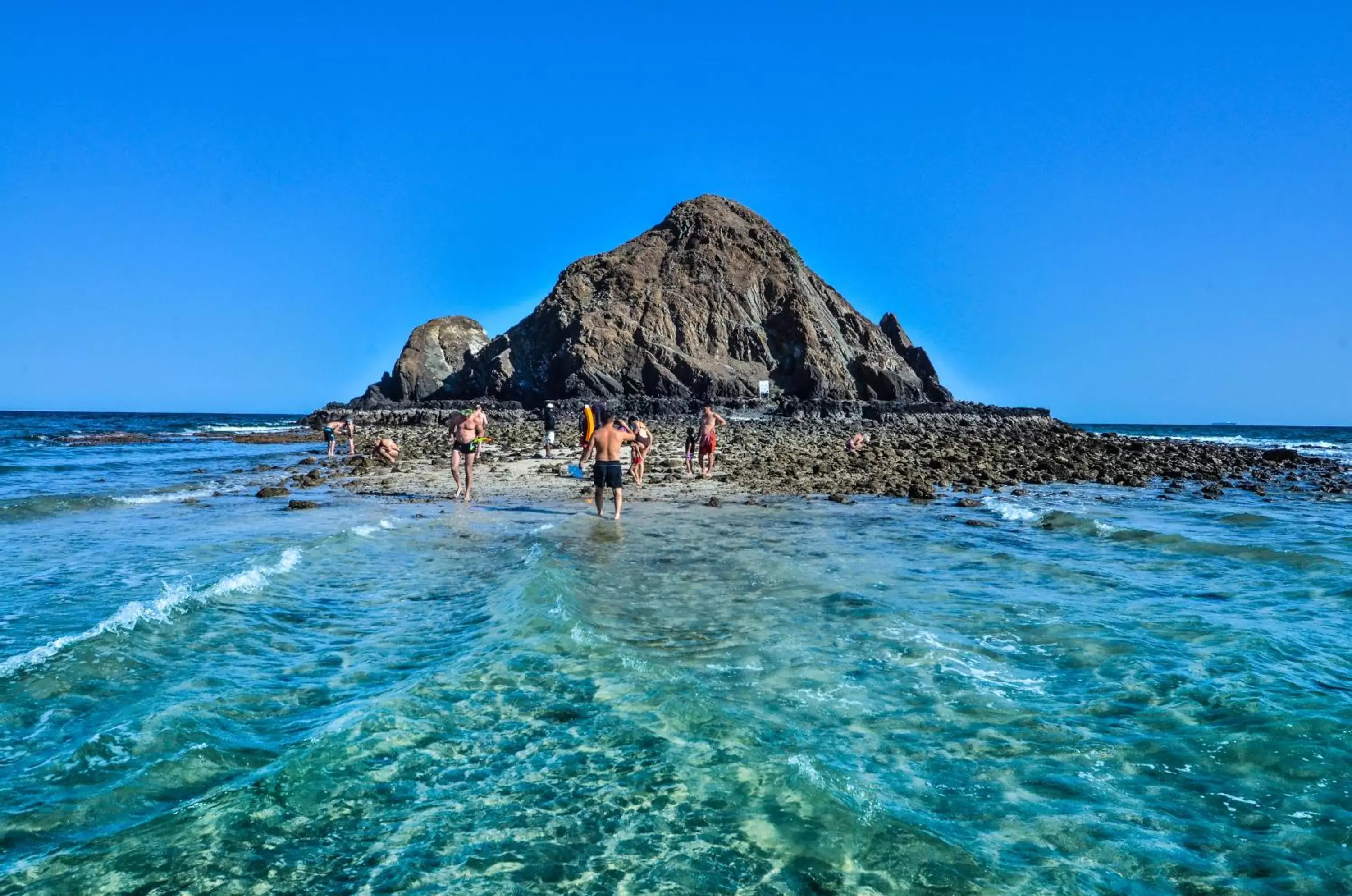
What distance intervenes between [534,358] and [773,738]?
7936cm

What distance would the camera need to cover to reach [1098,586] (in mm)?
10094

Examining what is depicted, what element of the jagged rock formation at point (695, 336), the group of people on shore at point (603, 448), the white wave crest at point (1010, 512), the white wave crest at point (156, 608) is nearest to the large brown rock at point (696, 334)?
the jagged rock formation at point (695, 336)

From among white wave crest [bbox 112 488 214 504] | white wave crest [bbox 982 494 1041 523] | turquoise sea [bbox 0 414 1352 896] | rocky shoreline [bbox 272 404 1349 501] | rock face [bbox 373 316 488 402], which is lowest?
turquoise sea [bbox 0 414 1352 896]

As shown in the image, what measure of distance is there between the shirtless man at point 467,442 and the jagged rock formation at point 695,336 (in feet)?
161

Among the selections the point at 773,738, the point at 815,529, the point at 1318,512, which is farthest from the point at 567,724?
the point at 1318,512

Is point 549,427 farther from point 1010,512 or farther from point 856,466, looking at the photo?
point 1010,512

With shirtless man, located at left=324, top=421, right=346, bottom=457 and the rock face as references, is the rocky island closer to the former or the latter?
the rock face

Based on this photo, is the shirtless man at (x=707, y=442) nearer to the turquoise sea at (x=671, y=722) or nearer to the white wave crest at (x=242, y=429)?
the turquoise sea at (x=671, y=722)

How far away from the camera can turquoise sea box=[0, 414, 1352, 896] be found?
3883 millimetres

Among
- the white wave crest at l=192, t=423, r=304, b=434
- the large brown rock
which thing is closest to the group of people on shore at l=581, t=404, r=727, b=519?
the large brown rock

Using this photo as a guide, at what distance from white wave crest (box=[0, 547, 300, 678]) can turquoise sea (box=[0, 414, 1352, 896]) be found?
0.06 m

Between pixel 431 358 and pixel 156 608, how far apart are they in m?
99.4

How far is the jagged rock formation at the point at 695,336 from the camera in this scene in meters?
73.6

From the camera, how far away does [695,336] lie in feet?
269
